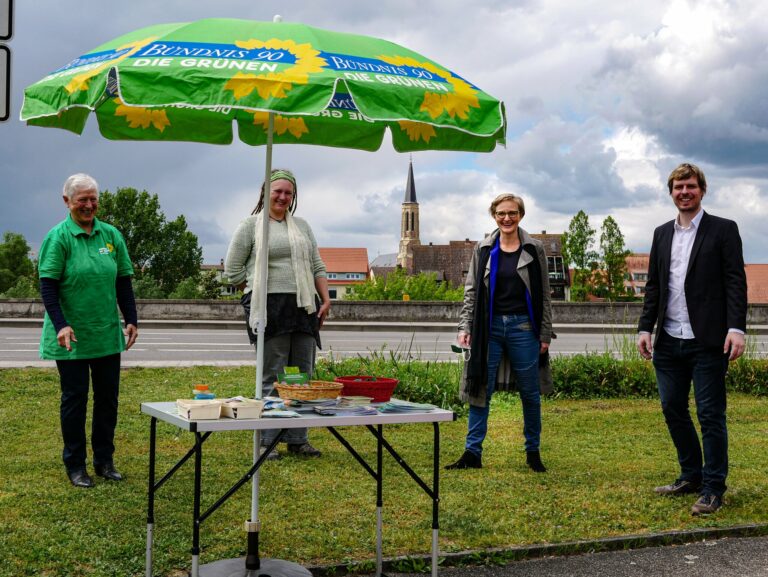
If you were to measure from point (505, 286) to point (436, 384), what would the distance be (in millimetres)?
3795

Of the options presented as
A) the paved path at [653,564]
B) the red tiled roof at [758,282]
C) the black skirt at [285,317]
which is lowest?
the paved path at [653,564]

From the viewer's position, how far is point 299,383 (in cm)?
419

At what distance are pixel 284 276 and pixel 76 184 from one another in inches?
62.5

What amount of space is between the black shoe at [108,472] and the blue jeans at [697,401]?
3.82m

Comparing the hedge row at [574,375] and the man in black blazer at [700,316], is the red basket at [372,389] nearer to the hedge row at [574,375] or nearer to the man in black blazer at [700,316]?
the man in black blazer at [700,316]

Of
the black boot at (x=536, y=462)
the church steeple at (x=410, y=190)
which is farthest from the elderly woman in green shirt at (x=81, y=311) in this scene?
the church steeple at (x=410, y=190)

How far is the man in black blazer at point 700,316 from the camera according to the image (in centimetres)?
521

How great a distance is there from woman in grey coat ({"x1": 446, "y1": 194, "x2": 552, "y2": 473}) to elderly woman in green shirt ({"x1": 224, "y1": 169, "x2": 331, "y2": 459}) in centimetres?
118

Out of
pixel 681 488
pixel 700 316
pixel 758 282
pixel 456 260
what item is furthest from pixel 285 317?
pixel 456 260

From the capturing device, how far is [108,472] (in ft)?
19.4

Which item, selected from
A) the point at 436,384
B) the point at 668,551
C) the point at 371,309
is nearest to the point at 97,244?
the point at 668,551

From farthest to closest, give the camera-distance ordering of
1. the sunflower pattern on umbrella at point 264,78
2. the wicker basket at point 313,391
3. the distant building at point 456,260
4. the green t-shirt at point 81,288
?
the distant building at point 456,260
the green t-shirt at point 81,288
the wicker basket at point 313,391
the sunflower pattern on umbrella at point 264,78

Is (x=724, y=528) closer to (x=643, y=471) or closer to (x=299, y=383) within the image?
(x=643, y=471)

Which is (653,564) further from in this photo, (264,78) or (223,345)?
(223,345)
